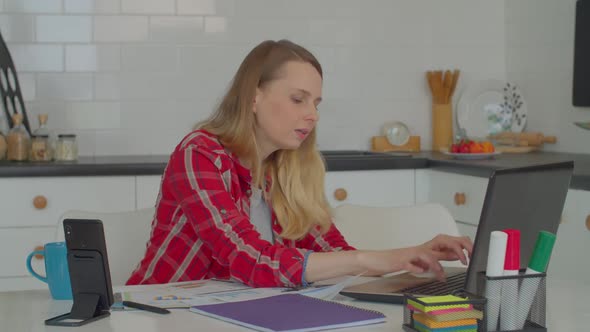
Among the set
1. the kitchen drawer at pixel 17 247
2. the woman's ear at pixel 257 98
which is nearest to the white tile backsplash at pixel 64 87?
the kitchen drawer at pixel 17 247

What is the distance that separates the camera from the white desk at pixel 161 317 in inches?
57.6

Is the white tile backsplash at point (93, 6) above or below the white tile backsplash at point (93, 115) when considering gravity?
above

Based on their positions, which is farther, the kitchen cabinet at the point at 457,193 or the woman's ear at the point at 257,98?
the kitchen cabinet at the point at 457,193

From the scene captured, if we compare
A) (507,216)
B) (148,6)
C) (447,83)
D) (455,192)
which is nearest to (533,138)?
(447,83)

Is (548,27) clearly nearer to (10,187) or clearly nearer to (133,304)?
(10,187)

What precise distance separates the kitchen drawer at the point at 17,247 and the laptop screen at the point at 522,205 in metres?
2.17

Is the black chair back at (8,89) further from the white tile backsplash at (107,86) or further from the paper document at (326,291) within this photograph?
the paper document at (326,291)

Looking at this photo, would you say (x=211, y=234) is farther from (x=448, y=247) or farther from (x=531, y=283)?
(x=531, y=283)

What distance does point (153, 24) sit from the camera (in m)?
3.97

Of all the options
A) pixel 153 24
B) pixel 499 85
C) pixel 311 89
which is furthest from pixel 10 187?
pixel 499 85

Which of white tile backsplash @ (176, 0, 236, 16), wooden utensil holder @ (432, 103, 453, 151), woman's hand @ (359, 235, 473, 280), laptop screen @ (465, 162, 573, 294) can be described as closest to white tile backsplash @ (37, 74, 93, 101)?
white tile backsplash @ (176, 0, 236, 16)

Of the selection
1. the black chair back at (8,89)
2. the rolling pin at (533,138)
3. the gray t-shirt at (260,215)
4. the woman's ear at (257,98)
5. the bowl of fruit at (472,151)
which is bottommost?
the gray t-shirt at (260,215)

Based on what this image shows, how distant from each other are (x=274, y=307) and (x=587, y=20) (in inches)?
101

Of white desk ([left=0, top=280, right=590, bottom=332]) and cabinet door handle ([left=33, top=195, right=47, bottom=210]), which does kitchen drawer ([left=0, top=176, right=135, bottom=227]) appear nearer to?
cabinet door handle ([left=33, top=195, right=47, bottom=210])
